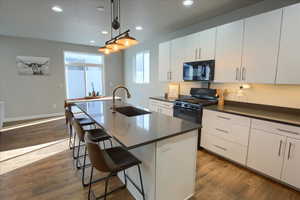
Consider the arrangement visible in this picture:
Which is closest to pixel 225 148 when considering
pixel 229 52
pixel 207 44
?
pixel 229 52

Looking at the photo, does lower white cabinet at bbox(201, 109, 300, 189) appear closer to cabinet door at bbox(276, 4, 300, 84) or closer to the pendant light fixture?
cabinet door at bbox(276, 4, 300, 84)

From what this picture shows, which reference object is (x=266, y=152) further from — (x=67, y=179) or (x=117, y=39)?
(x=67, y=179)

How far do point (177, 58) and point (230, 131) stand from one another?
6.71 ft

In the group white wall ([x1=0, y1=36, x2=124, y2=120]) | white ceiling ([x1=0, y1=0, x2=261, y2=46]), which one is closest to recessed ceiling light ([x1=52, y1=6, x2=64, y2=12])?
white ceiling ([x1=0, y1=0, x2=261, y2=46])

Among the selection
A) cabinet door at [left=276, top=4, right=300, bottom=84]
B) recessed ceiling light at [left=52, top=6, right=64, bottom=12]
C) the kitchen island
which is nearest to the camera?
the kitchen island

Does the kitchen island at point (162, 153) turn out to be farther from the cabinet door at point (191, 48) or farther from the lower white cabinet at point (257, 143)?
the cabinet door at point (191, 48)

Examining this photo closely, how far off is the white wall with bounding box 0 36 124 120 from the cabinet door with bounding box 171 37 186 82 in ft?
12.9

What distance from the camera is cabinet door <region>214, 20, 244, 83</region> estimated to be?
8.39 feet

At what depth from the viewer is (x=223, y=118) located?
2564mm

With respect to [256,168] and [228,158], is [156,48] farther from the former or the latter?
[256,168]

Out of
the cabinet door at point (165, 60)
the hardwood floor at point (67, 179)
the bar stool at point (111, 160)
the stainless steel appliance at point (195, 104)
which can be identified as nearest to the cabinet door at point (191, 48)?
the cabinet door at point (165, 60)

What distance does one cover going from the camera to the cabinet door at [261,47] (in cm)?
214

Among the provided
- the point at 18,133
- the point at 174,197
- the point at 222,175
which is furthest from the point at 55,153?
the point at 222,175

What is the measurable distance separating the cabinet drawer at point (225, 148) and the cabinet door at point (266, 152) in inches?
4.3
